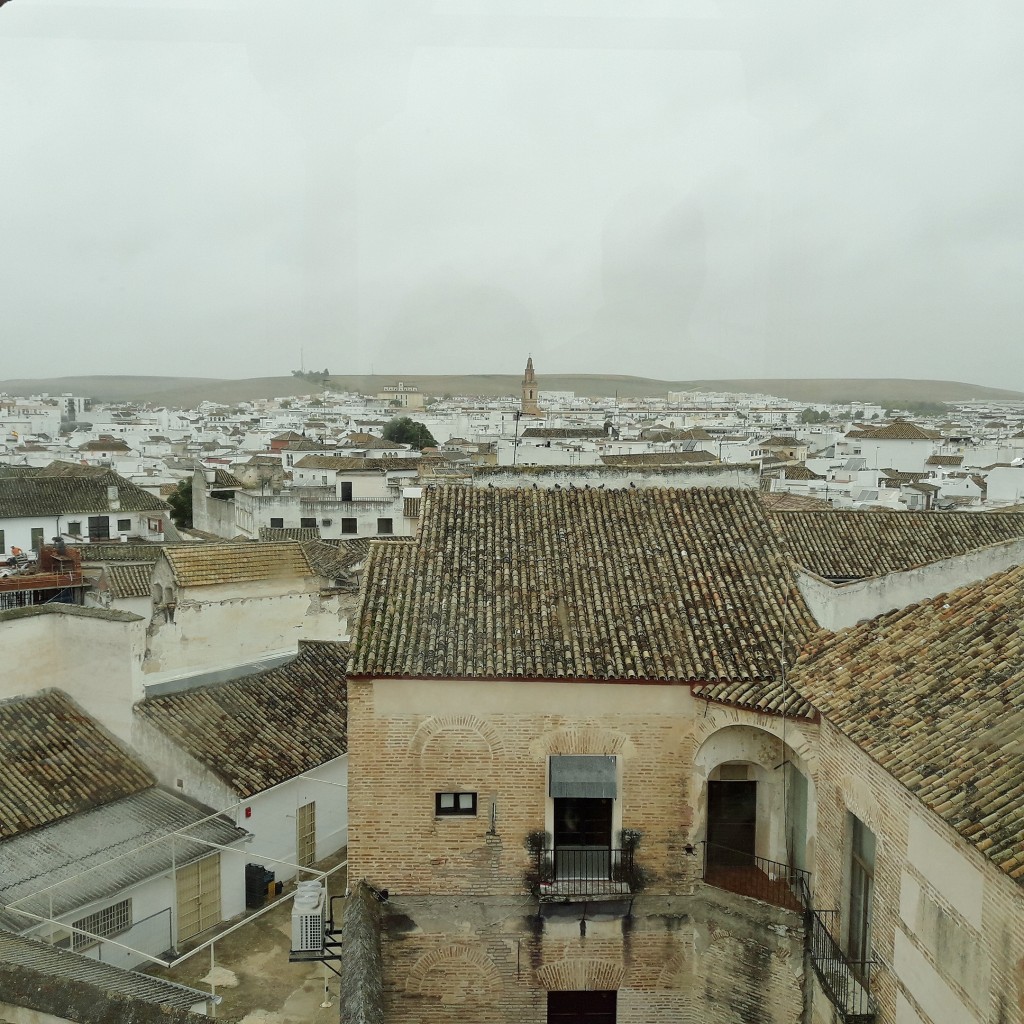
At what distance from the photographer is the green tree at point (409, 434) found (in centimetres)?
6712

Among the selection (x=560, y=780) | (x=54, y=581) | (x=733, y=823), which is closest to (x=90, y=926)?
(x=560, y=780)

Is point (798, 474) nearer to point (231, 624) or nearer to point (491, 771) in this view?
point (231, 624)

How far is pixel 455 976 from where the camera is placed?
30.5 ft

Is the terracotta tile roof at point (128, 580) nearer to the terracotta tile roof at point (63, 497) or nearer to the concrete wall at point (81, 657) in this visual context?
the concrete wall at point (81, 657)

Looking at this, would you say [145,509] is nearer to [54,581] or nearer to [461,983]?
[54,581]

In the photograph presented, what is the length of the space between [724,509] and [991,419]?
95889 mm

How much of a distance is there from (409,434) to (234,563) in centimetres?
5600

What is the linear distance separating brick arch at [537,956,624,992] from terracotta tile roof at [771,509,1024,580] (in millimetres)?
10413

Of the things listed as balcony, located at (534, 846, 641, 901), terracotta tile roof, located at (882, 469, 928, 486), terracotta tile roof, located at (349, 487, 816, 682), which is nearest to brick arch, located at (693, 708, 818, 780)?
terracotta tile roof, located at (349, 487, 816, 682)

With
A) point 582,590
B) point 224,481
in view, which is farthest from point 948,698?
point 224,481

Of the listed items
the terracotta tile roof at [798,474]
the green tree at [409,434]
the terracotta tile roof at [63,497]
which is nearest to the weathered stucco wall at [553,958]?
the terracotta tile roof at [63,497]

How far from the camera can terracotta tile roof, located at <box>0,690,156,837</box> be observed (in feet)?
33.8

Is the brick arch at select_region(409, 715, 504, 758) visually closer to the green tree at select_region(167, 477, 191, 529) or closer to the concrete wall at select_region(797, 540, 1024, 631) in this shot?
the concrete wall at select_region(797, 540, 1024, 631)

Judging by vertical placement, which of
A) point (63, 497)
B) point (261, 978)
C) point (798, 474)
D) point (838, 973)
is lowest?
point (261, 978)
